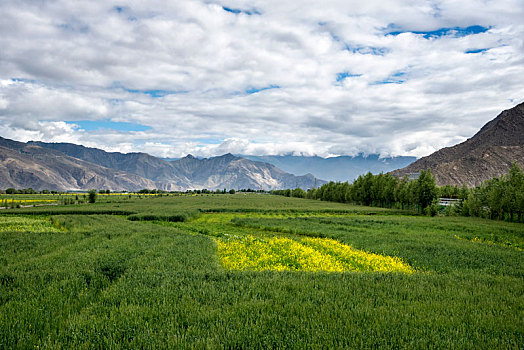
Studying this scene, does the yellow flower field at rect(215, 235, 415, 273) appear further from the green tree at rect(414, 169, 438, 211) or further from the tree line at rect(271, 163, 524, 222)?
the green tree at rect(414, 169, 438, 211)

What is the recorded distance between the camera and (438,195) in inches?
2852

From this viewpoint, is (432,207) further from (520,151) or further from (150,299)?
(520,151)

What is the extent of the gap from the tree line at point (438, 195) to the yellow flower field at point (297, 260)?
145 ft

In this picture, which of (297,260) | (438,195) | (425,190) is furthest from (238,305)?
(438,195)

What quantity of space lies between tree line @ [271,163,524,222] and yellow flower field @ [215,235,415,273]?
145 feet

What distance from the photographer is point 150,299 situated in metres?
8.55

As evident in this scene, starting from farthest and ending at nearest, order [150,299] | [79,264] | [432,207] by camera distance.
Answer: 1. [432,207]
2. [79,264]
3. [150,299]

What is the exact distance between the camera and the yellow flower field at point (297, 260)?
15.5 metres

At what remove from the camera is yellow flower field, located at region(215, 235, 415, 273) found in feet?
50.7

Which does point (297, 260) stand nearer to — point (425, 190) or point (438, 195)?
point (425, 190)

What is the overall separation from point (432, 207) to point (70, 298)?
77.1 metres

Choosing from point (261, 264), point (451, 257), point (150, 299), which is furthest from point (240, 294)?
point (451, 257)

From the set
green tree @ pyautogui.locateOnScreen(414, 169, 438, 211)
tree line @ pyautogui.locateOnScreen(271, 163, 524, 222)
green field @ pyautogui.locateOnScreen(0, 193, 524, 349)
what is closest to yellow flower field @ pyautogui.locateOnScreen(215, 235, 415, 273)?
green field @ pyautogui.locateOnScreen(0, 193, 524, 349)

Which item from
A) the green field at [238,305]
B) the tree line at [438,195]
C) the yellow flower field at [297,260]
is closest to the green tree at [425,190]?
the tree line at [438,195]
